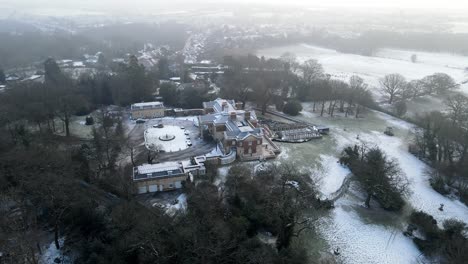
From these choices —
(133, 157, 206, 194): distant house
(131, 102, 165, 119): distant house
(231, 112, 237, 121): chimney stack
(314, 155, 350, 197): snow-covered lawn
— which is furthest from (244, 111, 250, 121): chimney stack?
(131, 102, 165, 119): distant house

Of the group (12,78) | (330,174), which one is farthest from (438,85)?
(12,78)

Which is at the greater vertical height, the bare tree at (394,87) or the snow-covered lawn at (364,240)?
the bare tree at (394,87)

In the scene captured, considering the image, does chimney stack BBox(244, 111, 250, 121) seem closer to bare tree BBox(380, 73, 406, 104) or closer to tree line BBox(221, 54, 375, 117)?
tree line BBox(221, 54, 375, 117)

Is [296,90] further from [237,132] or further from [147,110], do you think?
[147,110]

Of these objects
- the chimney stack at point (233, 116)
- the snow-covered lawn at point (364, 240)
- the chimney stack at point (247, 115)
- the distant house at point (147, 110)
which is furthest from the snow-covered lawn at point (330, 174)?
the distant house at point (147, 110)

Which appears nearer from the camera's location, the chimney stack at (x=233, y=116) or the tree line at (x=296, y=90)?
the chimney stack at (x=233, y=116)

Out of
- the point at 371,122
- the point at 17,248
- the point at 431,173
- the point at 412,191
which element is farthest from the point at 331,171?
the point at 17,248

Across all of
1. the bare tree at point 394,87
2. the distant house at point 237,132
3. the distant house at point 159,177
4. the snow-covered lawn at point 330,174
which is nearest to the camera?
the distant house at point 159,177

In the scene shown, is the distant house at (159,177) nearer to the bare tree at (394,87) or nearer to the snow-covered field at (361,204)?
the snow-covered field at (361,204)
